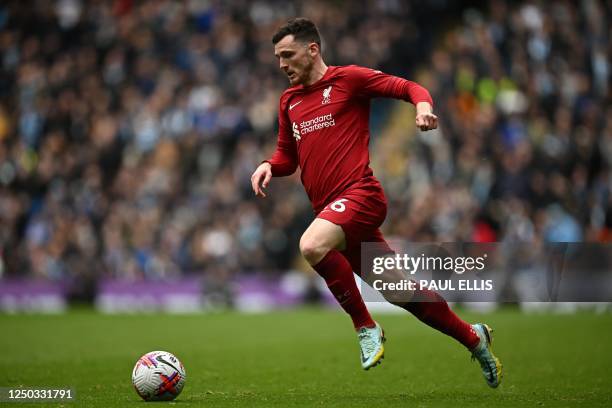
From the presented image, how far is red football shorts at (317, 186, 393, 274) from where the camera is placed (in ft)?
25.0

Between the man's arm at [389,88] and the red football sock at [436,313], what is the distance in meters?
1.53

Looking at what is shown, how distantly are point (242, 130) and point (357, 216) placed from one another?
15985 mm

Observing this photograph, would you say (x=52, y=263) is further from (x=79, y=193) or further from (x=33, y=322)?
(x=33, y=322)

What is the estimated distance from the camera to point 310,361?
11125 mm

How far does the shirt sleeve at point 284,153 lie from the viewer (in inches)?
336

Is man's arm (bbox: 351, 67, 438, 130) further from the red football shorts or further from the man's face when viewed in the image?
the red football shorts

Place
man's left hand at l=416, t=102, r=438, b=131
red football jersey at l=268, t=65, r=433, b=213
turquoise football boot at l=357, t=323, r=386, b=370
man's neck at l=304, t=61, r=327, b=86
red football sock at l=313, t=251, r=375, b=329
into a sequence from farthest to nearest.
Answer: man's neck at l=304, t=61, r=327, b=86, red football jersey at l=268, t=65, r=433, b=213, red football sock at l=313, t=251, r=375, b=329, turquoise football boot at l=357, t=323, r=386, b=370, man's left hand at l=416, t=102, r=438, b=131

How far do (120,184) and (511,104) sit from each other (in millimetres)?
9575

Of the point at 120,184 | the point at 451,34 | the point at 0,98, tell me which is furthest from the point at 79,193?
the point at 451,34

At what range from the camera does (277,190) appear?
22.5 meters

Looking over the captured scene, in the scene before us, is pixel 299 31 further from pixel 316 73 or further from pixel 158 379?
pixel 158 379

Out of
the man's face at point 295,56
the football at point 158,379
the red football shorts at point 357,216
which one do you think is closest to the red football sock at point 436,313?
the red football shorts at point 357,216

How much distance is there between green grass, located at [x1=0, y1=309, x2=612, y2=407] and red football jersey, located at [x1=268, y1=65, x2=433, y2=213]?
68.7 inches

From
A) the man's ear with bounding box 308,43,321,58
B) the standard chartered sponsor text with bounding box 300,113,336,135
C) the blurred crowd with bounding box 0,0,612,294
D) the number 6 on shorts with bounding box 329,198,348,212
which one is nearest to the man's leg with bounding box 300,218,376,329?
the number 6 on shorts with bounding box 329,198,348,212
